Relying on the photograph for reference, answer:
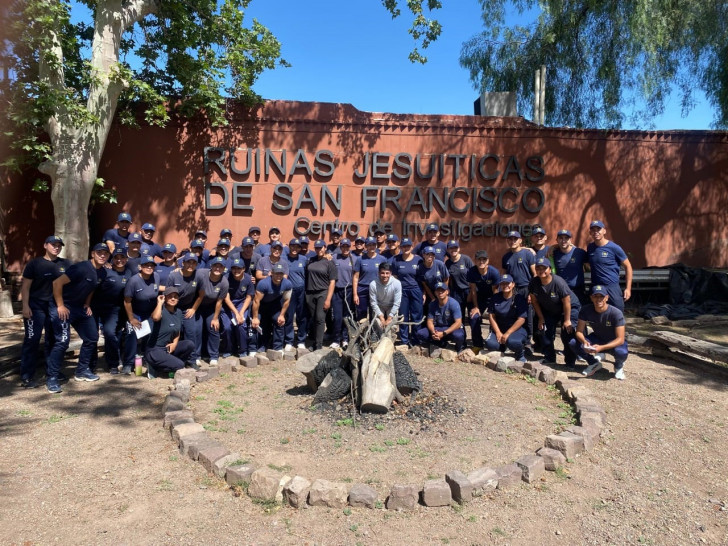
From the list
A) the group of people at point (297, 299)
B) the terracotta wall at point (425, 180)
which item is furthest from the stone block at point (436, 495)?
the terracotta wall at point (425, 180)

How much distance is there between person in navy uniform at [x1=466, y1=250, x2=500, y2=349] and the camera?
7449mm

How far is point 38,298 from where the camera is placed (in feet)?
19.1

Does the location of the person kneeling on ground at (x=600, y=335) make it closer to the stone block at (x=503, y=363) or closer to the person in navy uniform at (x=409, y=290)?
the stone block at (x=503, y=363)

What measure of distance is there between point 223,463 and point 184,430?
2.48 feet

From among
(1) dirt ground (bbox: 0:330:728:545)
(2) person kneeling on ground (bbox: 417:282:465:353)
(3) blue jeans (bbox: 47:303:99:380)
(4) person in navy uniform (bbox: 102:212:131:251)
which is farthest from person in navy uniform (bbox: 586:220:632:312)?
(4) person in navy uniform (bbox: 102:212:131:251)

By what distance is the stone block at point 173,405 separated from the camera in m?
5.06

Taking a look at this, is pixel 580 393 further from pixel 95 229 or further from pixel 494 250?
pixel 95 229

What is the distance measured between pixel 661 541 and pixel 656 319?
7.64 meters

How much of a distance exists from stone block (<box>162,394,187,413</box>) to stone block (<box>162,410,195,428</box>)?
0.43 ft

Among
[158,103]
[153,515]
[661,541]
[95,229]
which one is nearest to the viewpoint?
[661,541]

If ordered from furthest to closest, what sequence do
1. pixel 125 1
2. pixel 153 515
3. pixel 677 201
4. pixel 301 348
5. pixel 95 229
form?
pixel 677 201 → pixel 95 229 → pixel 125 1 → pixel 301 348 → pixel 153 515

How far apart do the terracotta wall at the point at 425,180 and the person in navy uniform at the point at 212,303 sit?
13.0ft

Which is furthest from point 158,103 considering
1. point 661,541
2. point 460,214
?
point 661,541

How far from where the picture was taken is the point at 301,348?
7.49m
